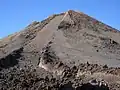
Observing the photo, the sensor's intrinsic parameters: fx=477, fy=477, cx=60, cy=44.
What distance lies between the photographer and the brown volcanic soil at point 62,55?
3994 centimetres

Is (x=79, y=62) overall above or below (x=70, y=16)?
below

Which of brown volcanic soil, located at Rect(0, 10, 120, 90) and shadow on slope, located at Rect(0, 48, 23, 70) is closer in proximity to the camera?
brown volcanic soil, located at Rect(0, 10, 120, 90)

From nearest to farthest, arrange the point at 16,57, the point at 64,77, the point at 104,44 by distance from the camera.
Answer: the point at 64,77
the point at 16,57
the point at 104,44

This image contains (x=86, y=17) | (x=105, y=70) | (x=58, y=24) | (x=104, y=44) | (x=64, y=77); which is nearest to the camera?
(x=64, y=77)

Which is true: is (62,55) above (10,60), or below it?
above

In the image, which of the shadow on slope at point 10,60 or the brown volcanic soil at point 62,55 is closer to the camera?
the brown volcanic soil at point 62,55

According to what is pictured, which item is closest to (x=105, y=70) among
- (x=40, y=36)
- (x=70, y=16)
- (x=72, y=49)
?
(x=72, y=49)

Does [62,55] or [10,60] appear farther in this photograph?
[62,55]

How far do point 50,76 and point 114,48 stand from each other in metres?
17.8

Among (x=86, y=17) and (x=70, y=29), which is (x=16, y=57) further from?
(x=86, y=17)

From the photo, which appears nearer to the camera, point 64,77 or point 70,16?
point 64,77

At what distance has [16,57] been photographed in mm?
54062

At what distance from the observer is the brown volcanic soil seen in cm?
3994

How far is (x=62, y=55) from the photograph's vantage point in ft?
178
